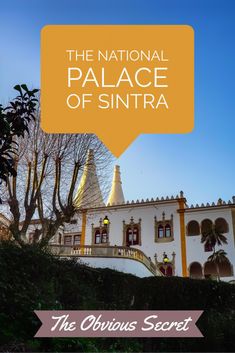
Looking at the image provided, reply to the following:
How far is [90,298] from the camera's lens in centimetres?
1770

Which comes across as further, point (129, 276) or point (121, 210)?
point (121, 210)

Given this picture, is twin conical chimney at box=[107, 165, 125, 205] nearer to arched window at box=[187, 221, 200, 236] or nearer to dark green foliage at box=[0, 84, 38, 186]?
arched window at box=[187, 221, 200, 236]

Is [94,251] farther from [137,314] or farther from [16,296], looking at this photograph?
[137,314]

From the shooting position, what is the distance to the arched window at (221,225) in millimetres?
38419

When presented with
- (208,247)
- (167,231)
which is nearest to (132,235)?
(167,231)

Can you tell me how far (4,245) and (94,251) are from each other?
12460 millimetres

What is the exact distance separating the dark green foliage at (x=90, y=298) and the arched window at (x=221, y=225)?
16831mm

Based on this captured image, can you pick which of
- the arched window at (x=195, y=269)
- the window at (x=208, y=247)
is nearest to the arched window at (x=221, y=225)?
the window at (x=208, y=247)

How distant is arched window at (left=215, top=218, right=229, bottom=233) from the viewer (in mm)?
38419

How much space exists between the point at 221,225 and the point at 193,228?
8.16ft

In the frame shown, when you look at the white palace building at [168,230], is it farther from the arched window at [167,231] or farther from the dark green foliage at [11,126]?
the dark green foliage at [11,126]

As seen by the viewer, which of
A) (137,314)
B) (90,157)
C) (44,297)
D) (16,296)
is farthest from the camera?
(90,157)

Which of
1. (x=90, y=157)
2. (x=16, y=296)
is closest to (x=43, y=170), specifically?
(x=90, y=157)

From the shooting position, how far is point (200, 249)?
127 feet
